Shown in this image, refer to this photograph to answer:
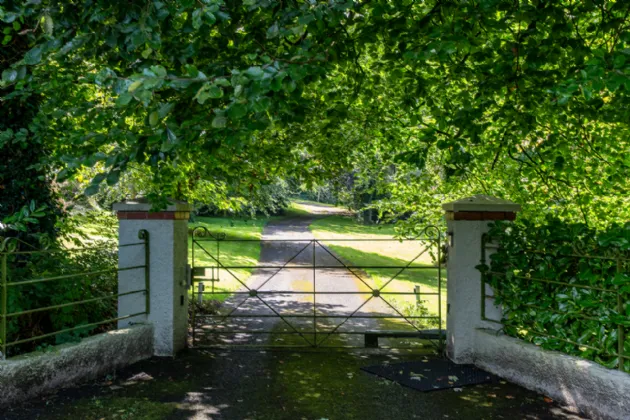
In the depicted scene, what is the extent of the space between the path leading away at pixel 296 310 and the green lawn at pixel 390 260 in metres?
0.62

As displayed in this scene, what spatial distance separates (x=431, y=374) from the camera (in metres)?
5.71

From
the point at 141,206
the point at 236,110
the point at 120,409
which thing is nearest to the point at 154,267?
the point at 141,206

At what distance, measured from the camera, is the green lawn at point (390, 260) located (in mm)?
11492

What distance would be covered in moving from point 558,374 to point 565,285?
82cm

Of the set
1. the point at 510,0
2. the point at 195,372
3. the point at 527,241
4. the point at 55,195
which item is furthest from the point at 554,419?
the point at 55,195

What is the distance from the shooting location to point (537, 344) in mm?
5176

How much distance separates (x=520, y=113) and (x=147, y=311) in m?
4.93

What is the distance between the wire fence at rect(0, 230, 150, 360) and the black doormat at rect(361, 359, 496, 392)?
2988mm

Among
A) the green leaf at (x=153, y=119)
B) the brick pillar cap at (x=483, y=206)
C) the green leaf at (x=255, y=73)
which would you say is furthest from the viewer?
the brick pillar cap at (x=483, y=206)

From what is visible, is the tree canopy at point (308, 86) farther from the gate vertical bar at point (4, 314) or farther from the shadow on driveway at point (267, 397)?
the shadow on driveway at point (267, 397)

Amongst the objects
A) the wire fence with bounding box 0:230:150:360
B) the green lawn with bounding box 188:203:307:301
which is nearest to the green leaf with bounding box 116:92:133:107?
the wire fence with bounding box 0:230:150:360

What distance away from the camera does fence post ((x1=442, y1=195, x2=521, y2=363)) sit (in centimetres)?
605

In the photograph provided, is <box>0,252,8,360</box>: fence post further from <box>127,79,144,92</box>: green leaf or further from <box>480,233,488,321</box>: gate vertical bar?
<box>480,233,488,321</box>: gate vertical bar

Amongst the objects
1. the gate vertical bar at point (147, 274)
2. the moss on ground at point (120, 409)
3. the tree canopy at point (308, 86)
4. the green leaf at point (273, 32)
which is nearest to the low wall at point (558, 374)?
the tree canopy at point (308, 86)
